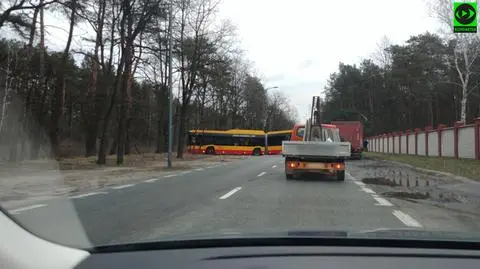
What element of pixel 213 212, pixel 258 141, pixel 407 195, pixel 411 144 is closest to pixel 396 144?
pixel 411 144

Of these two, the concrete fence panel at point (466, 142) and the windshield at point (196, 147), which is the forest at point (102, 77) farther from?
the concrete fence panel at point (466, 142)

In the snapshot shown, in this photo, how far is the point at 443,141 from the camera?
39781mm

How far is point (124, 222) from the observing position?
9.28 metres

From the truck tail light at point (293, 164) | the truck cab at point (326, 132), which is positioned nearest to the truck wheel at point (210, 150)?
the truck cab at point (326, 132)

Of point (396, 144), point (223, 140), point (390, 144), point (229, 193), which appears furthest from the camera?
point (390, 144)

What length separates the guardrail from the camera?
32.6 meters

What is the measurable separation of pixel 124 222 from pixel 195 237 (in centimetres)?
639

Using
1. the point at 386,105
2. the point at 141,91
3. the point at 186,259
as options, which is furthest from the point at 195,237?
the point at 386,105

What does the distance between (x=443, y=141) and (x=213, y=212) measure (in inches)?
1295

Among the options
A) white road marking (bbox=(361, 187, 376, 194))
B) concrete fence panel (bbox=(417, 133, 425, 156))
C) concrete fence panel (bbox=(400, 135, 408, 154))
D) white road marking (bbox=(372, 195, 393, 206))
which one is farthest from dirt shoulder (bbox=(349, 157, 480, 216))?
concrete fence panel (bbox=(400, 135, 408, 154))

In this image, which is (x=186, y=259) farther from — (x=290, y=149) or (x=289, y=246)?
(x=290, y=149)

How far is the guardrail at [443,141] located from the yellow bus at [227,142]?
611 inches

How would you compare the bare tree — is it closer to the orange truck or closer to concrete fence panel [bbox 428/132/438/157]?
concrete fence panel [bbox 428/132/438/157]

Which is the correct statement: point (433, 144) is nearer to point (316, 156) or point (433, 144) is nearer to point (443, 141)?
point (443, 141)
